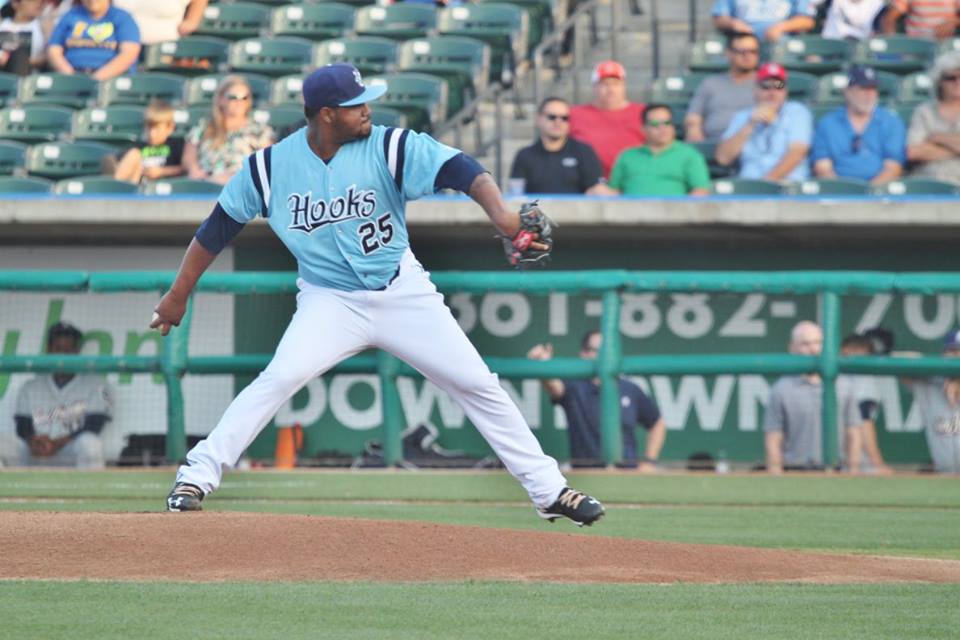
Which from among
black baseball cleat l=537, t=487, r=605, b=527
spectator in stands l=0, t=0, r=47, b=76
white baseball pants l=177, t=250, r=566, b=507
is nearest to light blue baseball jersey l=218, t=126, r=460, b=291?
white baseball pants l=177, t=250, r=566, b=507

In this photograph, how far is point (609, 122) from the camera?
42.4ft

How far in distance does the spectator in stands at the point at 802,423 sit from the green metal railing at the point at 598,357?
0.11 meters

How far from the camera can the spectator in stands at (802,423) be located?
11.4m

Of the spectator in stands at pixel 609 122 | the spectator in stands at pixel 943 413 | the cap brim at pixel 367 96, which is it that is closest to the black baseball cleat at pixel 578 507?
the cap brim at pixel 367 96

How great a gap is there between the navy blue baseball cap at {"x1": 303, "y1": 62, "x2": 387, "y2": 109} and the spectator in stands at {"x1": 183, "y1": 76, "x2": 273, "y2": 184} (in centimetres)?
616

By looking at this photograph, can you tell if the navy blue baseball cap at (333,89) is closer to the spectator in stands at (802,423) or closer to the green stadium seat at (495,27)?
the spectator in stands at (802,423)

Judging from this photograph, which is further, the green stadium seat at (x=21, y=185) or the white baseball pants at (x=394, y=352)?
the green stadium seat at (x=21, y=185)

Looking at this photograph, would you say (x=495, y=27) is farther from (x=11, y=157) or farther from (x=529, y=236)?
(x=529, y=236)

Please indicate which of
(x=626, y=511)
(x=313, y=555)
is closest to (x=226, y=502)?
(x=626, y=511)

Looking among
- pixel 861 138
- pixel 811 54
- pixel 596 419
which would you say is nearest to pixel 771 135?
pixel 861 138

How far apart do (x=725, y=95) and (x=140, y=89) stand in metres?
4.87

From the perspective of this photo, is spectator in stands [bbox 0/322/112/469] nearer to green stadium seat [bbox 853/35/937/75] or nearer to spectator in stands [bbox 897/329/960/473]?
spectator in stands [bbox 897/329/960/473]

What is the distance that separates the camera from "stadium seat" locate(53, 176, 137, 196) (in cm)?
1222

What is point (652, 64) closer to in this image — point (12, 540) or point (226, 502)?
point (226, 502)
